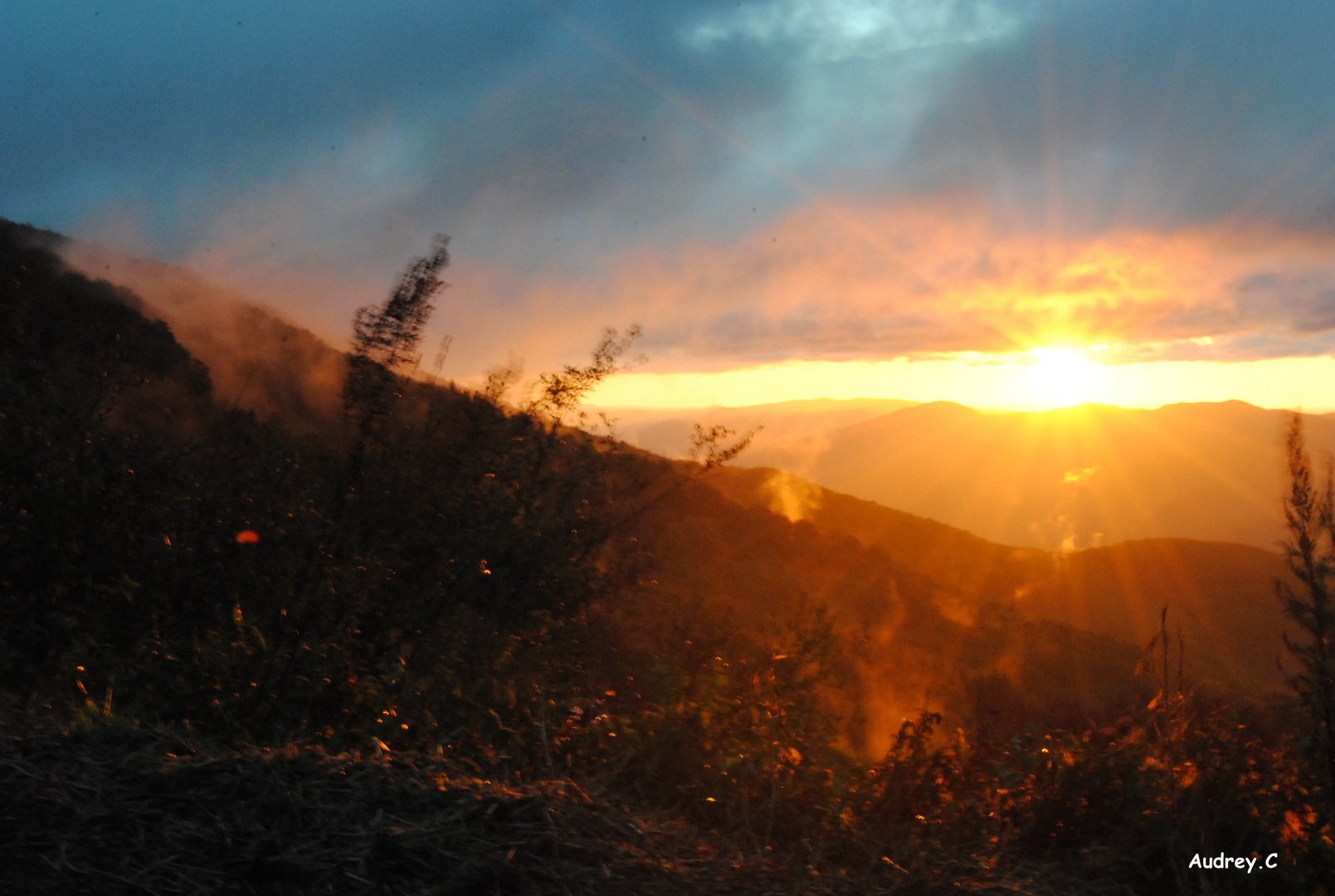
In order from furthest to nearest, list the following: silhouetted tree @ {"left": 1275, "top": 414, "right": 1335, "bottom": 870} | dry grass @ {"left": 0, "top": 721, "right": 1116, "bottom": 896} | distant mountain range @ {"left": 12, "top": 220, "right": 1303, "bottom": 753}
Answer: distant mountain range @ {"left": 12, "top": 220, "right": 1303, "bottom": 753}, silhouetted tree @ {"left": 1275, "top": 414, "right": 1335, "bottom": 870}, dry grass @ {"left": 0, "top": 721, "right": 1116, "bottom": 896}

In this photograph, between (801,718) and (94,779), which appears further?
(801,718)

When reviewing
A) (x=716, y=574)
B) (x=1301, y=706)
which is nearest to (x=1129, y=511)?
(x=716, y=574)

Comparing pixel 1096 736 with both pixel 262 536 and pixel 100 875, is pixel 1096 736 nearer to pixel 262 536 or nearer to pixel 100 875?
pixel 100 875

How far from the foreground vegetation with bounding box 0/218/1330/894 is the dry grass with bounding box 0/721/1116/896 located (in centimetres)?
1

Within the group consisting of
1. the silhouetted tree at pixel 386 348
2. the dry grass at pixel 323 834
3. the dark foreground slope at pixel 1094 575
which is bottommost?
the dark foreground slope at pixel 1094 575

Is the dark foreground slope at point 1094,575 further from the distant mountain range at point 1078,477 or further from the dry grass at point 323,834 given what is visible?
the dry grass at point 323,834

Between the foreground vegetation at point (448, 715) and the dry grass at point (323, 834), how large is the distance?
1 centimetres

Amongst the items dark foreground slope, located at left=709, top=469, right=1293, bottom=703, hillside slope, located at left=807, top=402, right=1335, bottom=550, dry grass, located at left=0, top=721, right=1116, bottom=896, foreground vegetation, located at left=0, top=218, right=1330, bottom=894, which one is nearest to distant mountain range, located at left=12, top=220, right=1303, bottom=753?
dark foreground slope, located at left=709, top=469, right=1293, bottom=703

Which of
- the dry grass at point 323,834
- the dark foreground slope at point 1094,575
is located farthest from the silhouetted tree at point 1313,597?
the dark foreground slope at point 1094,575

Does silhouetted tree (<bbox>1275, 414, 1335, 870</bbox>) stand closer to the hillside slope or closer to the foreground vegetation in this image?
the foreground vegetation

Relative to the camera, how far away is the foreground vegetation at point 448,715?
2.57m

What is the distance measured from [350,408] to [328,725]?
2.65m

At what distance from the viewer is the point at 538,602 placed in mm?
5668

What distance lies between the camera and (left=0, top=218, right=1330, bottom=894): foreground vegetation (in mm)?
2572
